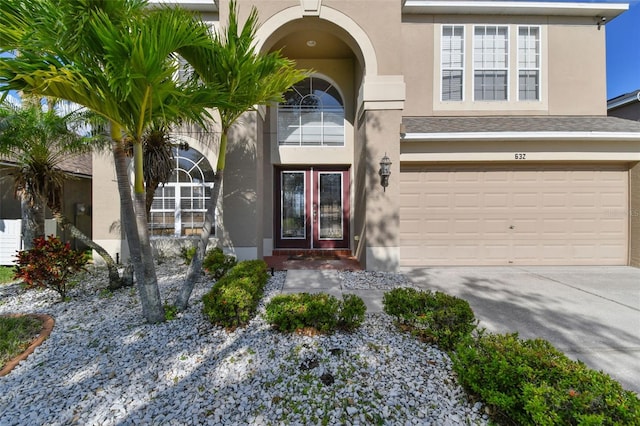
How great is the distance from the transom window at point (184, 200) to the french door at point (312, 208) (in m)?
2.21

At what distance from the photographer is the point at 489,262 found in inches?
283

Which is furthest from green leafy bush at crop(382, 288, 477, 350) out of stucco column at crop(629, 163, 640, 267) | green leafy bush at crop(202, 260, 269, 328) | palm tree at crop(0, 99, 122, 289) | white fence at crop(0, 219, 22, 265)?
white fence at crop(0, 219, 22, 265)

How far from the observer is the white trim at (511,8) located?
299 inches

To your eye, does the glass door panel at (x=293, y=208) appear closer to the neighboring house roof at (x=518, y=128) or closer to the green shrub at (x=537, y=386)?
the neighboring house roof at (x=518, y=128)

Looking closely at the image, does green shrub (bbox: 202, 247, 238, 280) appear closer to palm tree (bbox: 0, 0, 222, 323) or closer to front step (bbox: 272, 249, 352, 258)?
front step (bbox: 272, 249, 352, 258)

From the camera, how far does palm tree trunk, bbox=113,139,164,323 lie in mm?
3348

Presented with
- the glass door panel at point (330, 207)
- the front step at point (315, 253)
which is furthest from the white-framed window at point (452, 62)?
the front step at point (315, 253)

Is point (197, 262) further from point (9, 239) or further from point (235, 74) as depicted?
point (9, 239)

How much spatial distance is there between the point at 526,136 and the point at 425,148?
243 cm

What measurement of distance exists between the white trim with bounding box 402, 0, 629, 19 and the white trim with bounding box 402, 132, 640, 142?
396 cm

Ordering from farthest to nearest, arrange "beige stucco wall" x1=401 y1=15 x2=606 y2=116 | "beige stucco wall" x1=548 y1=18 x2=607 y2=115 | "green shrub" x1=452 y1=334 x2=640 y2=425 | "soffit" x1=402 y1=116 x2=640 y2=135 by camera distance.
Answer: "beige stucco wall" x1=548 y1=18 x2=607 y2=115 < "beige stucco wall" x1=401 y1=15 x2=606 y2=116 < "soffit" x1=402 y1=116 x2=640 y2=135 < "green shrub" x1=452 y1=334 x2=640 y2=425

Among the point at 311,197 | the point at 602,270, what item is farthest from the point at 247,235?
the point at 602,270

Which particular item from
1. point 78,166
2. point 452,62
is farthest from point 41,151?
point 452,62

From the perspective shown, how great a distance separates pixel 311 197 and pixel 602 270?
7777 mm
